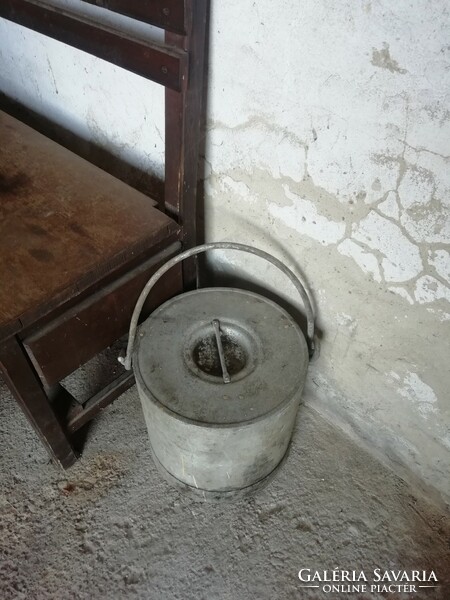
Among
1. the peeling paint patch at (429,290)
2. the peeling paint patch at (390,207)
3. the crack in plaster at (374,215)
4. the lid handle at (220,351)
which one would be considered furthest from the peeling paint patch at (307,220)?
the lid handle at (220,351)

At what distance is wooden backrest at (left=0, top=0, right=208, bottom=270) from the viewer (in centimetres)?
101

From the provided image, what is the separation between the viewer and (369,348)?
1.34 metres

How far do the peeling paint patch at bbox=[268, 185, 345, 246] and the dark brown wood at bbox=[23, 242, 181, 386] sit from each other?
32 cm

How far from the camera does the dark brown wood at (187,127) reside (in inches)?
40.1

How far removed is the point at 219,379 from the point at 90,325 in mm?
370

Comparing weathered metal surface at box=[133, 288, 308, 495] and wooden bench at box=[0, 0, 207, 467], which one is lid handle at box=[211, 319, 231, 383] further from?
wooden bench at box=[0, 0, 207, 467]

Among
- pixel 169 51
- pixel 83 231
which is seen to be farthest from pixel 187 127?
pixel 83 231

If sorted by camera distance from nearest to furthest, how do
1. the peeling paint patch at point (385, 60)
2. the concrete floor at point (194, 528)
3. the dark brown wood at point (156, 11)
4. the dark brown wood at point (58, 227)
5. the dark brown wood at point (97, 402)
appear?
the peeling paint patch at point (385, 60), the dark brown wood at point (156, 11), the dark brown wood at point (58, 227), the concrete floor at point (194, 528), the dark brown wood at point (97, 402)

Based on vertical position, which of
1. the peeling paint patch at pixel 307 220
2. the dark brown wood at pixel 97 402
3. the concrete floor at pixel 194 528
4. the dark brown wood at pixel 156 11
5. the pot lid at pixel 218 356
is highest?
the dark brown wood at pixel 156 11

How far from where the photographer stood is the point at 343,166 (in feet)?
3.54

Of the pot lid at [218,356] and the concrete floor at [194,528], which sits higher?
the pot lid at [218,356]

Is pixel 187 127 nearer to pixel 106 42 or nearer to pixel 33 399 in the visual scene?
pixel 106 42

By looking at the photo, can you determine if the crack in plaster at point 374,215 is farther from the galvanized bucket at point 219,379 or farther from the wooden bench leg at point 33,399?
the wooden bench leg at point 33,399

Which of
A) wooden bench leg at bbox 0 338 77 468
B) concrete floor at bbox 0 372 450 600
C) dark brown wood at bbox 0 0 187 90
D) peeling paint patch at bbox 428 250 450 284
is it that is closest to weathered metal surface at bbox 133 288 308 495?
concrete floor at bbox 0 372 450 600
